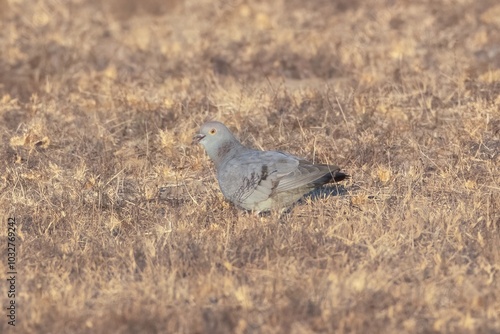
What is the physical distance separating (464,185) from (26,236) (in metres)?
3.81

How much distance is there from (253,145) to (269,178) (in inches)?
93.9

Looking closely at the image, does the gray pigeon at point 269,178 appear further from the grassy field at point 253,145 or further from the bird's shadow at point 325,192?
the bird's shadow at point 325,192

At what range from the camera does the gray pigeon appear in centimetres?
759

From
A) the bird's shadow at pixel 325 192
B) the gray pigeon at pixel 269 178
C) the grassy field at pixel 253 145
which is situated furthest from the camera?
the bird's shadow at pixel 325 192

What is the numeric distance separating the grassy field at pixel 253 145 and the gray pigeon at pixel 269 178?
7.9 inches

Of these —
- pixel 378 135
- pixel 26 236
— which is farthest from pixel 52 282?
pixel 378 135

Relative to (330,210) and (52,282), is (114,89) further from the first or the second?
(52,282)

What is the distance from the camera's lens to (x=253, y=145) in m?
9.97

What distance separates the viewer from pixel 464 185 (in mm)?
8359

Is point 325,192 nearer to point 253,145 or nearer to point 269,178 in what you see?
point 269,178

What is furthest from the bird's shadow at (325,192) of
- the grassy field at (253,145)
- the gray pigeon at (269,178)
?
the gray pigeon at (269,178)

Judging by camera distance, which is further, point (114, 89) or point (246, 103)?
point (114, 89)

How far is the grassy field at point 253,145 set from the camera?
5.97 meters

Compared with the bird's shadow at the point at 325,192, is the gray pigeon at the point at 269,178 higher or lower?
higher
